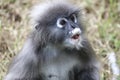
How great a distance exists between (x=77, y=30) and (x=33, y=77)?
54 centimetres

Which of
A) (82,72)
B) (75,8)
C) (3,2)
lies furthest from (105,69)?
(3,2)

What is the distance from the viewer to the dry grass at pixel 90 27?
16.5ft

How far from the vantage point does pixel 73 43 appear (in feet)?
12.4

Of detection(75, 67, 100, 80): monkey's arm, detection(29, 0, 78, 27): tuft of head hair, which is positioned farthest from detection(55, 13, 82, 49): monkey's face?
detection(75, 67, 100, 80): monkey's arm

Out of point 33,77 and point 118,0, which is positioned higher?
point 118,0

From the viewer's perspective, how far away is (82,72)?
4.18 meters

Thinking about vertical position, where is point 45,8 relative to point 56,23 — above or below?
above

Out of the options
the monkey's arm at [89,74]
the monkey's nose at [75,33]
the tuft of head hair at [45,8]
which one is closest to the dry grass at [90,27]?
the monkey's arm at [89,74]

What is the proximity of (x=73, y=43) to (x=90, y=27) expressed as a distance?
69.8 inches

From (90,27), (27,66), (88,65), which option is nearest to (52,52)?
(27,66)

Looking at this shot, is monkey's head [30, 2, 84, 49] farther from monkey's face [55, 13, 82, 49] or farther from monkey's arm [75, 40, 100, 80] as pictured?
monkey's arm [75, 40, 100, 80]

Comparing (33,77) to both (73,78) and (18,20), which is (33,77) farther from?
(18,20)

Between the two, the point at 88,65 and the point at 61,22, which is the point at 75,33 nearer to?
the point at 61,22

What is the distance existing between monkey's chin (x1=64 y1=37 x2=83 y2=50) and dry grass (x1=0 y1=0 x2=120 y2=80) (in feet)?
3.06
